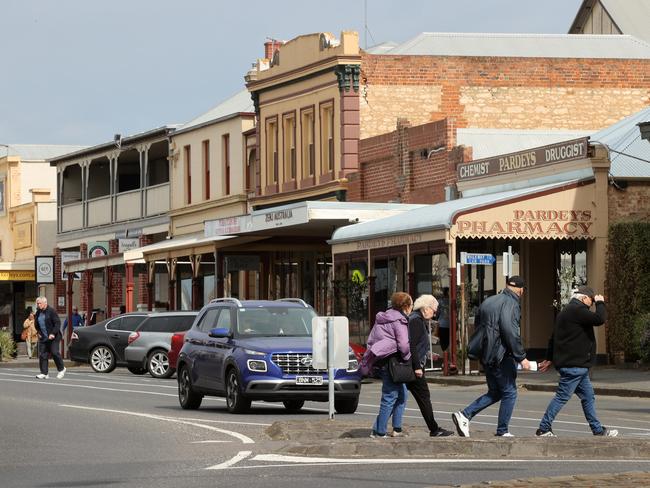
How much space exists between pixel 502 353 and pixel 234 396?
7.11m

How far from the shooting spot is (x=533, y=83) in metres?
51.2

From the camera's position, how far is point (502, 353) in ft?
59.0

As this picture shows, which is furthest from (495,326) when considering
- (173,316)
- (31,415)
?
(173,316)

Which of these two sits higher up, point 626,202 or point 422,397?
point 626,202

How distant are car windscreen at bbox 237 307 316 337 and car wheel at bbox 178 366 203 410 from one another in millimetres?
1142

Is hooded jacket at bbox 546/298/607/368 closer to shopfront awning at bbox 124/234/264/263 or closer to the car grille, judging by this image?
the car grille

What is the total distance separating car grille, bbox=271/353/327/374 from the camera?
79.0 ft

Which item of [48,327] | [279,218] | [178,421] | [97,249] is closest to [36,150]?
[97,249]

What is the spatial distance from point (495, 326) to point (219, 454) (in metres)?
3.07

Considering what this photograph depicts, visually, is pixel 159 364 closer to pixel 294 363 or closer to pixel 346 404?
pixel 346 404

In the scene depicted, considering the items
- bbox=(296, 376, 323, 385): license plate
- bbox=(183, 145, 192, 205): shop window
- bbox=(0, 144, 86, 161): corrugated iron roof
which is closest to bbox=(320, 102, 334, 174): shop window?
bbox=(183, 145, 192, 205): shop window

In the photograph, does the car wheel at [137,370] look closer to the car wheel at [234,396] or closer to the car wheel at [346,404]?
the car wheel at [234,396]

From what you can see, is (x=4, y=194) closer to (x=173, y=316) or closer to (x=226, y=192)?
(x=226, y=192)

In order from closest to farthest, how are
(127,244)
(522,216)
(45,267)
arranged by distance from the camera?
1. (522,216)
2. (127,244)
3. (45,267)
